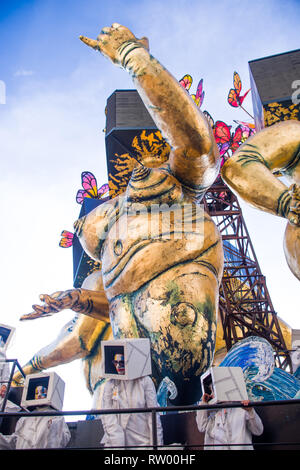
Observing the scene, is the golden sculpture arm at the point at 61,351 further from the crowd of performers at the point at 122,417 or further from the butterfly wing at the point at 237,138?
the butterfly wing at the point at 237,138

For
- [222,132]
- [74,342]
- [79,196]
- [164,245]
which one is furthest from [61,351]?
[222,132]

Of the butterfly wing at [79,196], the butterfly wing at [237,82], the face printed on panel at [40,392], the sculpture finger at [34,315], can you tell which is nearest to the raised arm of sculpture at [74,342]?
the sculpture finger at [34,315]

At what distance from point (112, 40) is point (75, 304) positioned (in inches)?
91.0

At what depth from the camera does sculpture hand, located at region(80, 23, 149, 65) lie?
11.4 feet

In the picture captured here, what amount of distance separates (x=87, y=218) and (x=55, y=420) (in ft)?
6.60

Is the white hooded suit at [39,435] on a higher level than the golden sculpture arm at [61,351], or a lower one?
lower

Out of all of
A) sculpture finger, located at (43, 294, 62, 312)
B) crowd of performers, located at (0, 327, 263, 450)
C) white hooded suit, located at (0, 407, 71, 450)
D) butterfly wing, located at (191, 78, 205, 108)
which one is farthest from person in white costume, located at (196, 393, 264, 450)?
butterfly wing, located at (191, 78, 205, 108)

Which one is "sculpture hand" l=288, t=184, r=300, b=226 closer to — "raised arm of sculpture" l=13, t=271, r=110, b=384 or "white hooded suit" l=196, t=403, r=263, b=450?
"white hooded suit" l=196, t=403, r=263, b=450

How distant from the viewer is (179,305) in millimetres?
3471

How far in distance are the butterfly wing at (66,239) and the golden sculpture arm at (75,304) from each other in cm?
281

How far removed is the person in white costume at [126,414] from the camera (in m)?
2.56

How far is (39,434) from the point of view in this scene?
9.45ft

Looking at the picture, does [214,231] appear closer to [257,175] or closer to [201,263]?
[201,263]
